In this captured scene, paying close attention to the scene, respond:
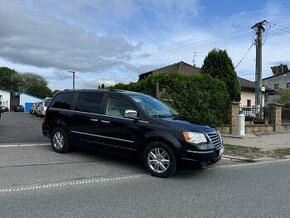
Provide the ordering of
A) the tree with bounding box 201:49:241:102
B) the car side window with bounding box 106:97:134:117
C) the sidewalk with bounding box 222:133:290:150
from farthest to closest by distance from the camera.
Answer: the tree with bounding box 201:49:241:102 < the sidewalk with bounding box 222:133:290:150 < the car side window with bounding box 106:97:134:117

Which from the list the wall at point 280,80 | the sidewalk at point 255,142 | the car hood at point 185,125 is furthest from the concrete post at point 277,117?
the wall at point 280,80

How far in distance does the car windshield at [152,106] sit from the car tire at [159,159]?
30.6 inches

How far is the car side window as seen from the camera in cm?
891

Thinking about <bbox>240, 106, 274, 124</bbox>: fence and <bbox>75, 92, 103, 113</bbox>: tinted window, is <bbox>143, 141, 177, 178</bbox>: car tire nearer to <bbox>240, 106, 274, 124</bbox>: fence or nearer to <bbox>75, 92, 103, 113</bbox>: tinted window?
<bbox>75, 92, 103, 113</bbox>: tinted window

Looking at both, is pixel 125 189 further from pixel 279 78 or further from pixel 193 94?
pixel 279 78

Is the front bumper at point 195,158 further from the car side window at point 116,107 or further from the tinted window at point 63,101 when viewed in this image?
the tinted window at point 63,101

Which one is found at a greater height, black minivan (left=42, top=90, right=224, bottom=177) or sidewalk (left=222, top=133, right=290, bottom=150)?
black minivan (left=42, top=90, right=224, bottom=177)

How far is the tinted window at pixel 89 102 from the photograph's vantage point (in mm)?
9516

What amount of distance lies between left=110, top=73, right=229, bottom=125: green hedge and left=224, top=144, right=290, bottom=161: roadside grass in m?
3.80

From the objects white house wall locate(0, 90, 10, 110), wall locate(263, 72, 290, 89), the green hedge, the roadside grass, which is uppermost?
wall locate(263, 72, 290, 89)

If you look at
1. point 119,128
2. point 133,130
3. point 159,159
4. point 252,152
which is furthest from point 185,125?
point 252,152

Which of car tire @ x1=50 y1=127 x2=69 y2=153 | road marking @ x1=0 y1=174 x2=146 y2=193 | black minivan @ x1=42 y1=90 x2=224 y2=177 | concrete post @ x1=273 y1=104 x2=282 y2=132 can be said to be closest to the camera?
road marking @ x1=0 y1=174 x2=146 y2=193

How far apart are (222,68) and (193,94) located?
543 centimetres

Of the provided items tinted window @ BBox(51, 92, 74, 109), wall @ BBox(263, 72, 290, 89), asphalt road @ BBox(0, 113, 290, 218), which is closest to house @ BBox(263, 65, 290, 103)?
wall @ BBox(263, 72, 290, 89)
